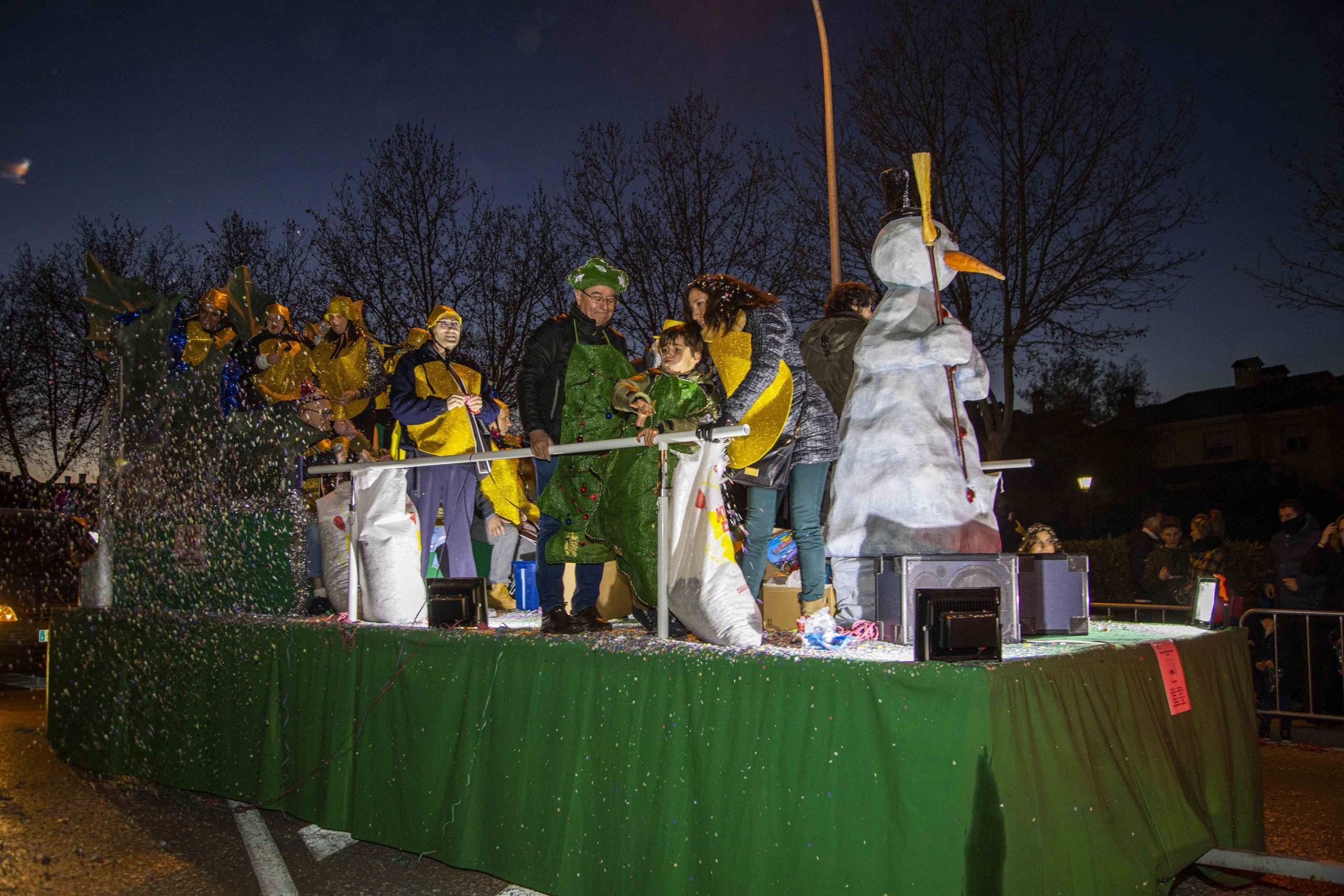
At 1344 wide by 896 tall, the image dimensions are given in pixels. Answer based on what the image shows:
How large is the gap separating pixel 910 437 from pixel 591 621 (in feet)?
4.83

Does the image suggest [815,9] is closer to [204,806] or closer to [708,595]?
[708,595]

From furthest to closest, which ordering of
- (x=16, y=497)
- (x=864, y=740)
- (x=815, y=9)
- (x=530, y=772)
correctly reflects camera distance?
(x=16, y=497)
(x=815, y=9)
(x=530, y=772)
(x=864, y=740)

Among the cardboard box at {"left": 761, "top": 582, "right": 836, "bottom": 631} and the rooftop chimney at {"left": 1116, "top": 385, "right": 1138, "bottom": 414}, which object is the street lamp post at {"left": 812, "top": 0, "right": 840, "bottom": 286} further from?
the rooftop chimney at {"left": 1116, "top": 385, "right": 1138, "bottom": 414}

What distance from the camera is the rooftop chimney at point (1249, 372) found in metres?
40.2

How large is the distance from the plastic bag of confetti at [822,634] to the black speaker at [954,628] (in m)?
0.54

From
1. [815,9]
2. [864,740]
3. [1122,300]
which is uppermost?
[815,9]

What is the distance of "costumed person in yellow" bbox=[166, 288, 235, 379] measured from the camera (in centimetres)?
634

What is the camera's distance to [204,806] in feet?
17.2

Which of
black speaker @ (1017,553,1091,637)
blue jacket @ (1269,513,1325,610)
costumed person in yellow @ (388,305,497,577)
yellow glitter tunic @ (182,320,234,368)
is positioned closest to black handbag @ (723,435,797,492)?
black speaker @ (1017,553,1091,637)

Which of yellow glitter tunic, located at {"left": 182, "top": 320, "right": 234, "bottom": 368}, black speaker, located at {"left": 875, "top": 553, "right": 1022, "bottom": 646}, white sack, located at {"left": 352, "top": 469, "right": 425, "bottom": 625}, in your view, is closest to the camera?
black speaker, located at {"left": 875, "top": 553, "right": 1022, "bottom": 646}

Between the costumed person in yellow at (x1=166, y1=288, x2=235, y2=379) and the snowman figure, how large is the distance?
450 cm

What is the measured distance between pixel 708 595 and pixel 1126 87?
1266 centimetres

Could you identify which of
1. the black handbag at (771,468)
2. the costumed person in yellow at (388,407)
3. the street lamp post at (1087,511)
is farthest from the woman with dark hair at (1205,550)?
the street lamp post at (1087,511)

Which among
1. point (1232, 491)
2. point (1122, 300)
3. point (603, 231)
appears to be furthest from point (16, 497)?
point (1232, 491)
